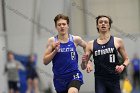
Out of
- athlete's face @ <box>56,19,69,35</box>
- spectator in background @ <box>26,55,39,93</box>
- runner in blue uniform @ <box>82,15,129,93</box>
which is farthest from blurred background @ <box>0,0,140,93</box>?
athlete's face @ <box>56,19,69,35</box>

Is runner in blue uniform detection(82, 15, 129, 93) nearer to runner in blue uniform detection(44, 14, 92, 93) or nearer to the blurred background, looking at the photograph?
runner in blue uniform detection(44, 14, 92, 93)

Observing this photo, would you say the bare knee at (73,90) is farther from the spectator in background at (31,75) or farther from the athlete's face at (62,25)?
the spectator in background at (31,75)

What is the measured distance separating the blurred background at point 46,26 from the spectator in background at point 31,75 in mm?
102

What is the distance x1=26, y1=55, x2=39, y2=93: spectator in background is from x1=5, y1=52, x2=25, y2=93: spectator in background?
6.8 inches

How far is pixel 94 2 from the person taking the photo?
30.5 feet

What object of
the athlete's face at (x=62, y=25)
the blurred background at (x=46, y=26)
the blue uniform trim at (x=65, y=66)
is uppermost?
the blurred background at (x=46, y=26)

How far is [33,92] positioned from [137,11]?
2972 mm

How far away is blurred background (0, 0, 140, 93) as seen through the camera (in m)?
8.91

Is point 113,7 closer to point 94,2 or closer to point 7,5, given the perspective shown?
point 94,2

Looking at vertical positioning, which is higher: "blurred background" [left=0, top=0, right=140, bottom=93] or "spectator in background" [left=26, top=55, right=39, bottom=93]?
"blurred background" [left=0, top=0, right=140, bottom=93]

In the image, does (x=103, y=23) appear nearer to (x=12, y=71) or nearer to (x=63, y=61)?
(x=63, y=61)

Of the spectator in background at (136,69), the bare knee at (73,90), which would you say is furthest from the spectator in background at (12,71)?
the bare knee at (73,90)

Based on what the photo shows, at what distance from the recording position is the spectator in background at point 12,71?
29.5 feet

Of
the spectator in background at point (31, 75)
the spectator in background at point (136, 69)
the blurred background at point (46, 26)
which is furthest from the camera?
the spectator in background at point (136, 69)
